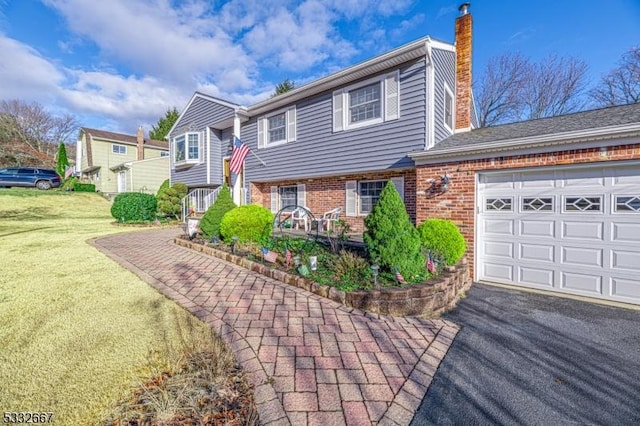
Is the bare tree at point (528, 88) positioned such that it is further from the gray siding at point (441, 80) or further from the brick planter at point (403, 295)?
the brick planter at point (403, 295)

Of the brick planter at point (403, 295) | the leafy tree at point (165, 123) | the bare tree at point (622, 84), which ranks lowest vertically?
the brick planter at point (403, 295)

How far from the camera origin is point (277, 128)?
1124cm

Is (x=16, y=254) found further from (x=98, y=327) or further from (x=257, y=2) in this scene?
(x=257, y=2)

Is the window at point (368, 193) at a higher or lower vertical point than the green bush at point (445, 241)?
higher

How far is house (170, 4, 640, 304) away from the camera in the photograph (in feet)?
15.4

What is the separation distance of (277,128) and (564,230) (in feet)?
31.3

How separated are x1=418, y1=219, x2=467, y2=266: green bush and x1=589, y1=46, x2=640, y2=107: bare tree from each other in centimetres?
1846

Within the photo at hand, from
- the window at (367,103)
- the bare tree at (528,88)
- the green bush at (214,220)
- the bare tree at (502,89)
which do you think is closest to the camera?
the window at (367,103)

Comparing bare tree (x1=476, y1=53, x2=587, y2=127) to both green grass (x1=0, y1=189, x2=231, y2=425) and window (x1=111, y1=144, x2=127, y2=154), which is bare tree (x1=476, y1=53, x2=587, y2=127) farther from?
window (x1=111, y1=144, x2=127, y2=154)

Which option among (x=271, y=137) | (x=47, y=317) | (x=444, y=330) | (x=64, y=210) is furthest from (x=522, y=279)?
(x=64, y=210)

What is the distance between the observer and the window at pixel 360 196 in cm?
943

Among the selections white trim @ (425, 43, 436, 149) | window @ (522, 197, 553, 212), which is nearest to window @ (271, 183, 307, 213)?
white trim @ (425, 43, 436, 149)

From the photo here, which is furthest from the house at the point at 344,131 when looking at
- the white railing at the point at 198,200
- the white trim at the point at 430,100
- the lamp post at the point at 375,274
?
the lamp post at the point at 375,274

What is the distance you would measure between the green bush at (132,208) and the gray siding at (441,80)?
520 inches
